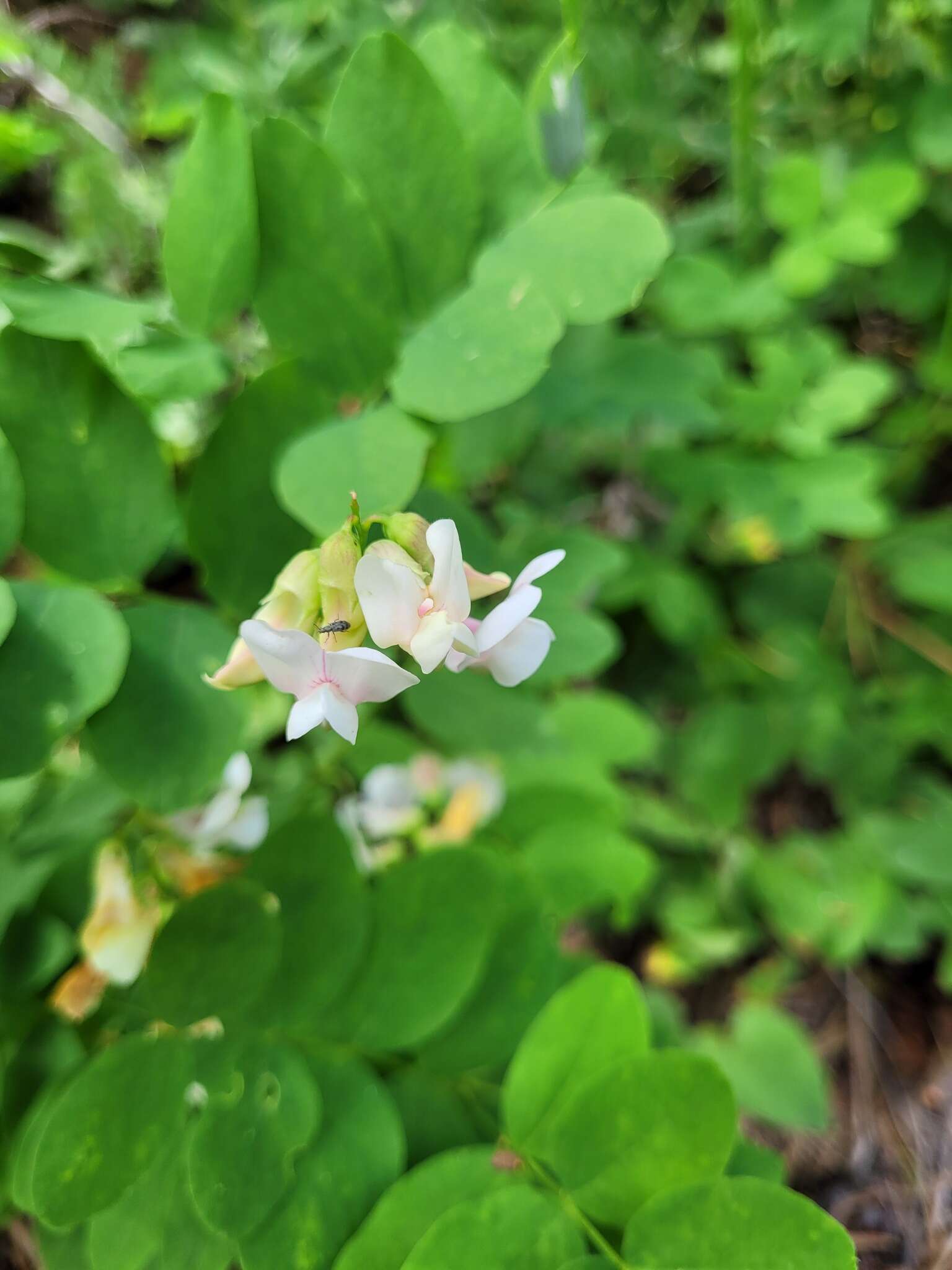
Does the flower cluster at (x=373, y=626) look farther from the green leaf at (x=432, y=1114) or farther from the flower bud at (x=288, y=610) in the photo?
the green leaf at (x=432, y=1114)

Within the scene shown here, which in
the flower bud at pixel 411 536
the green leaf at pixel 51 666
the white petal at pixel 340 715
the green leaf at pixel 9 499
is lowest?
the green leaf at pixel 51 666

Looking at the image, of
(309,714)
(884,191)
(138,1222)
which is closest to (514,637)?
(309,714)

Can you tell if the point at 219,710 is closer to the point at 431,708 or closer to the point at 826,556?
the point at 431,708

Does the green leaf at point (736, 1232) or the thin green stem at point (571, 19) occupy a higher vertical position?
the thin green stem at point (571, 19)

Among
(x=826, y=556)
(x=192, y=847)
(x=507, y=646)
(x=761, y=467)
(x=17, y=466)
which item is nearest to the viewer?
(x=507, y=646)

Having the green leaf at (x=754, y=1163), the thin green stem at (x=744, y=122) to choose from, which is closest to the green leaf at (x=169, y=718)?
the green leaf at (x=754, y=1163)

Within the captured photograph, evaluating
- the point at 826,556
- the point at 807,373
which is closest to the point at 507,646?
the point at 807,373

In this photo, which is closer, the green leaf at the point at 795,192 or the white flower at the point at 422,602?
the white flower at the point at 422,602
